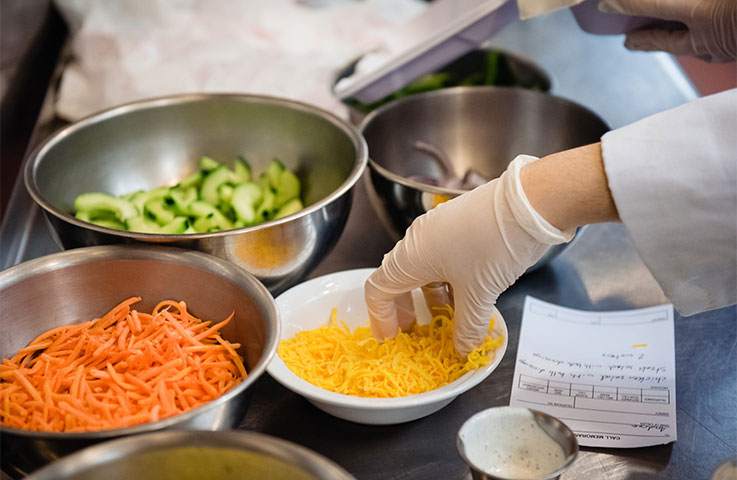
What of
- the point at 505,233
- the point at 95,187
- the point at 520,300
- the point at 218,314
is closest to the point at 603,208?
the point at 505,233

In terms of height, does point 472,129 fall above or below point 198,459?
below

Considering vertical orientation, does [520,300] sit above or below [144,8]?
below

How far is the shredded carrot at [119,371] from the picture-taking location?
0.94 metres

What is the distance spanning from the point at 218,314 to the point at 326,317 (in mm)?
199

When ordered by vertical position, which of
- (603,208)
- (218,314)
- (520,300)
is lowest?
(520,300)

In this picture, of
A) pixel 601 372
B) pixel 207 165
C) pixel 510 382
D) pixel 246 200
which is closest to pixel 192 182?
pixel 207 165

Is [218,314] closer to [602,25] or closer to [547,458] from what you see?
[547,458]

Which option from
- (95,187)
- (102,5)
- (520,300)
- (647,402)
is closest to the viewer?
(647,402)

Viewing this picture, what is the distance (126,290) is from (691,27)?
47.9 inches

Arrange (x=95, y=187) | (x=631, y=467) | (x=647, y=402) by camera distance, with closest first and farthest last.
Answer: (x=631, y=467), (x=647, y=402), (x=95, y=187)

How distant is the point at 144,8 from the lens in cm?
225

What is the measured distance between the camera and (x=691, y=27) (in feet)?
4.85

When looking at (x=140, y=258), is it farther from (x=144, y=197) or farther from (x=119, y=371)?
(x=144, y=197)

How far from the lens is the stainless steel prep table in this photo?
106 centimetres
